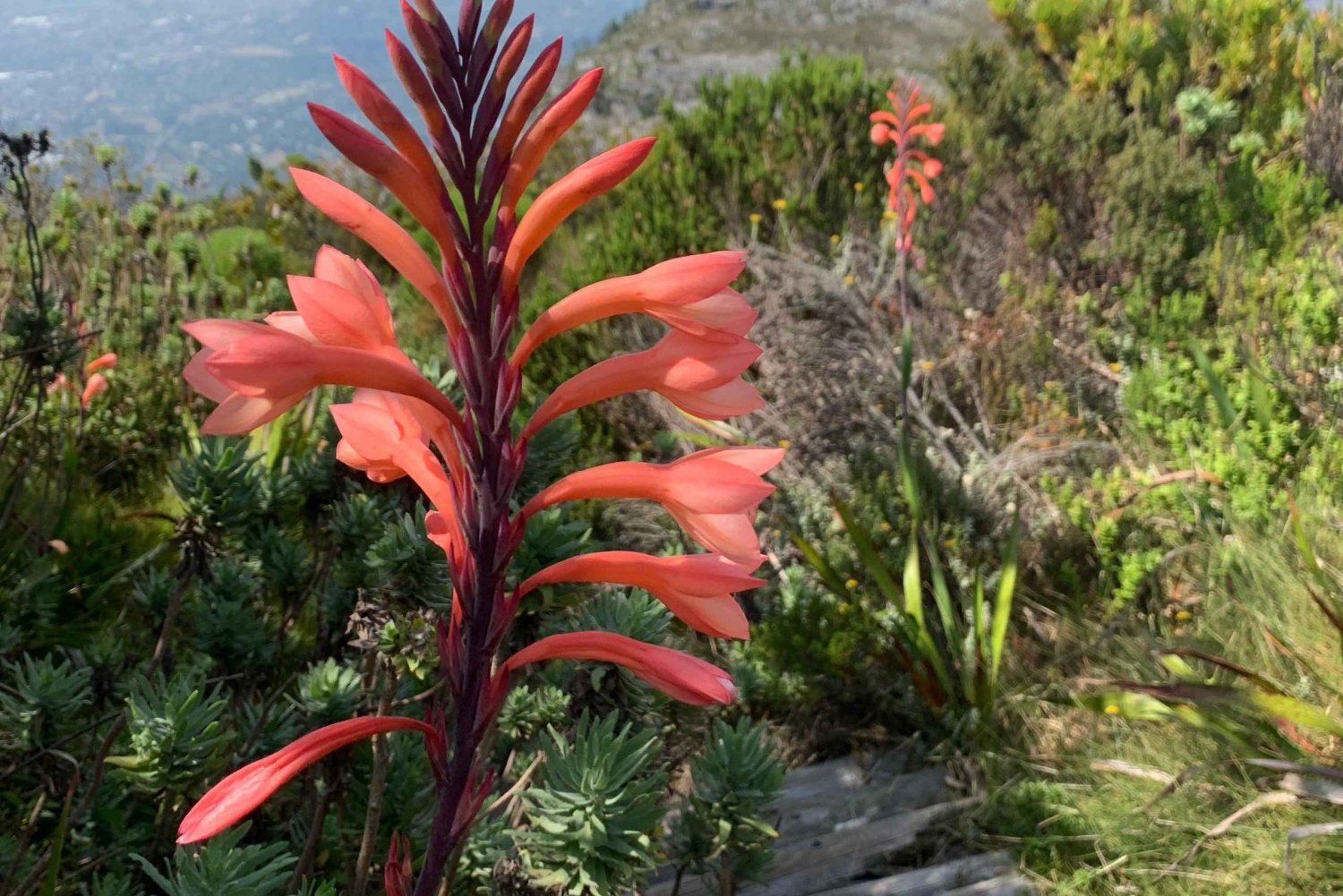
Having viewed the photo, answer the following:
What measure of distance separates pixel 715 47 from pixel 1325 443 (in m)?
26.2

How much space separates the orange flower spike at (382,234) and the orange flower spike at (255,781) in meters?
0.39

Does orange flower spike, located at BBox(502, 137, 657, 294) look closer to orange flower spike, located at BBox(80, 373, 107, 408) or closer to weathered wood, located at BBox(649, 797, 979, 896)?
weathered wood, located at BBox(649, 797, 979, 896)

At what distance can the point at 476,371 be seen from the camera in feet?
2.75

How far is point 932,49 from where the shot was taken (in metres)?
20.3

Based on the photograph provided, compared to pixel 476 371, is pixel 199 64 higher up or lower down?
higher up

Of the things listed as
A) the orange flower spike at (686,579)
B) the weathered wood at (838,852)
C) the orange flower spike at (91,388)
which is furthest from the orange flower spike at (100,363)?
the orange flower spike at (686,579)

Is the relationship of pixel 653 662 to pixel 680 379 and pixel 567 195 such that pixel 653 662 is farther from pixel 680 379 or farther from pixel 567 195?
pixel 567 195

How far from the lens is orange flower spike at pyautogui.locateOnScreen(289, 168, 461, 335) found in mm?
896

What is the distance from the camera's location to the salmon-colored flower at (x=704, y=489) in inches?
34.8

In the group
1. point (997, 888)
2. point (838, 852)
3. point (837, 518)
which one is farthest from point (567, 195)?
point (837, 518)

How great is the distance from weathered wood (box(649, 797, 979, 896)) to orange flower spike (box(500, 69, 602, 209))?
65.8 inches

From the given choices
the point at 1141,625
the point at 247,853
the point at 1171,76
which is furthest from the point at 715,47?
the point at 247,853

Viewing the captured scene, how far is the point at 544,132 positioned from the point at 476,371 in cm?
27

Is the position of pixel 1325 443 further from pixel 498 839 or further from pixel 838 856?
pixel 498 839
